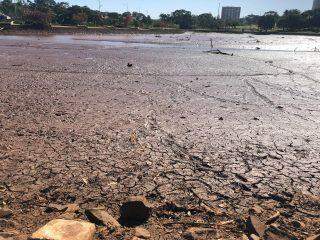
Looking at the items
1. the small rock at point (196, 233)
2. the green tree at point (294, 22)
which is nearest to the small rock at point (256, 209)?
the small rock at point (196, 233)

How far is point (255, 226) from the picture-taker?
2.35 m

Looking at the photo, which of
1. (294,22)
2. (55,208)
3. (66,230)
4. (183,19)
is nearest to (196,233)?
(66,230)

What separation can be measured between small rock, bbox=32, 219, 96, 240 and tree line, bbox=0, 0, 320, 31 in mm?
58999

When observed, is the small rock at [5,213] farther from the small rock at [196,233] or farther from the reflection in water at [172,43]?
the reflection in water at [172,43]

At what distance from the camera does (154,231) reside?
7.61 feet

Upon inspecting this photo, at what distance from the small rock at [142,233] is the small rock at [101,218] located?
0.47 feet

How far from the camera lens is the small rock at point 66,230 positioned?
2.08 m

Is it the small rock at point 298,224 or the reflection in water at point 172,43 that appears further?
the reflection in water at point 172,43

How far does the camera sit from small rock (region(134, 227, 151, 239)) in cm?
224

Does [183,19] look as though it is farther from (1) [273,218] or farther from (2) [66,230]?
(2) [66,230]

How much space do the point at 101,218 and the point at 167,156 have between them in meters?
1.33

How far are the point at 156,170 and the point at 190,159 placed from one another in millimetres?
445

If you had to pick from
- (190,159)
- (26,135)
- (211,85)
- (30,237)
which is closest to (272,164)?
(190,159)

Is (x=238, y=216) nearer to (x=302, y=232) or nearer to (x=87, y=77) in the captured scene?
(x=302, y=232)
